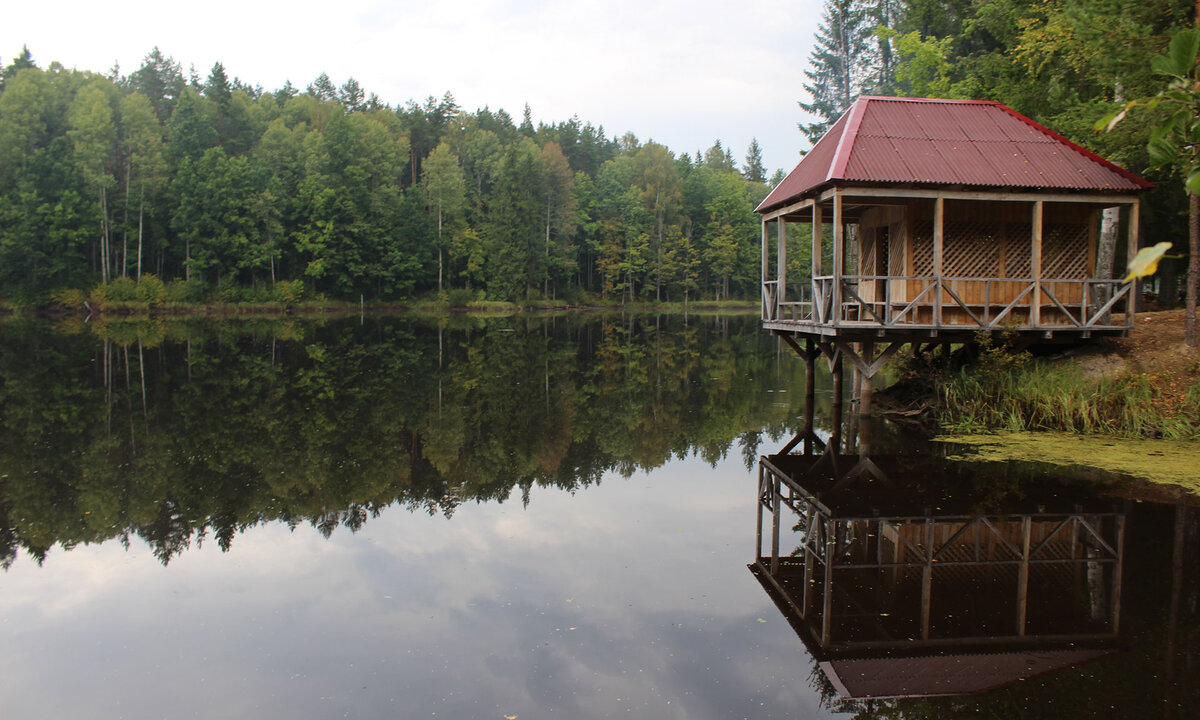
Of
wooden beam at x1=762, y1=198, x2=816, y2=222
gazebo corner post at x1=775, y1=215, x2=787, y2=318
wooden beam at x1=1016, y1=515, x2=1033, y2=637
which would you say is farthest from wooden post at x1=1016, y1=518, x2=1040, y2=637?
gazebo corner post at x1=775, y1=215, x2=787, y2=318

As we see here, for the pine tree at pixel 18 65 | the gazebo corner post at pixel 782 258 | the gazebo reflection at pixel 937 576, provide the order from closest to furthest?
the gazebo reflection at pixel 937 576, the gazebo corner post at pixel 782 258, the pine tree at pixel 18 65

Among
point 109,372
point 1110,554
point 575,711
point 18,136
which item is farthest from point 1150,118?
point 18,136

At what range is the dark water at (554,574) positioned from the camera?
19.1 feet

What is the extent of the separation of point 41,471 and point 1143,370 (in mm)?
17961

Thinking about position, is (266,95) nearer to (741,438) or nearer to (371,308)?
(371,308)

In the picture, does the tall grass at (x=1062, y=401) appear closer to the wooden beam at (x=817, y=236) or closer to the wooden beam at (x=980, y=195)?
the wooden beam at (x=980, y=195)

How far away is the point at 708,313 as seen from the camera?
70.4m

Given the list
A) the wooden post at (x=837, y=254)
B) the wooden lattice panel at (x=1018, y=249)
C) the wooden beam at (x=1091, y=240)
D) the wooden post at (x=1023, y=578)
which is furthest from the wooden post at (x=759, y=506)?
the wooden beam at (x=1091, y=240)

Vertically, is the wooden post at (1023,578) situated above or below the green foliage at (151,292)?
below

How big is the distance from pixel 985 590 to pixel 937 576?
460 millimetres

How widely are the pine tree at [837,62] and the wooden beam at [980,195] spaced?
39.3 metres

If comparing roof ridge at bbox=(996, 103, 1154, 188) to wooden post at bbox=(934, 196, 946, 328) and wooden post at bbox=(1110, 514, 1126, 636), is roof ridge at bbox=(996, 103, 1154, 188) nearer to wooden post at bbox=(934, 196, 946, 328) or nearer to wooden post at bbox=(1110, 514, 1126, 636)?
wooden post at bbox=(934, 196, 946, 328)

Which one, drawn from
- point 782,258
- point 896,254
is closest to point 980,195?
point 896,254

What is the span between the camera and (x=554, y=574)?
8.23 meters
